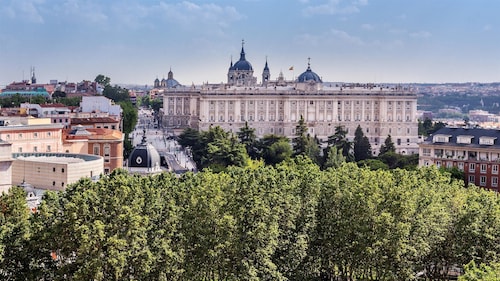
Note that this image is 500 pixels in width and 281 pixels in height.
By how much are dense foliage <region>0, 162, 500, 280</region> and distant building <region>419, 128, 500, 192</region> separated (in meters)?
25.0

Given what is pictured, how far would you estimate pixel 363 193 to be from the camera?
38281 mm

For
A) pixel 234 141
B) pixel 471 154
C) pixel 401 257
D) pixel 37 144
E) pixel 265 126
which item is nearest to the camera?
pixel 401 257

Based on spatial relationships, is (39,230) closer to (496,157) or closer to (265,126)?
(496,157)

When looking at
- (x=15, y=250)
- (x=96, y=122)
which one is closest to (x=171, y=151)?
(x=96, y=122)

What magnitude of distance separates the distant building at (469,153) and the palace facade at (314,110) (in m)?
53.3

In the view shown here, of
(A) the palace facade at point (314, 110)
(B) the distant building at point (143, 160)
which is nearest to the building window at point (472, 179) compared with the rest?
(B) the distant building at point (143, 160)

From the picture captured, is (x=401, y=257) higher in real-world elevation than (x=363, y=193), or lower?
lower

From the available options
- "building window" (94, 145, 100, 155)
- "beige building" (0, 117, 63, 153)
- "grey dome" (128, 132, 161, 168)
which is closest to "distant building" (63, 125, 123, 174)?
"building window" (94, 145, 100, 155)

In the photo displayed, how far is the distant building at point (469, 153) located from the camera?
67.6 meters

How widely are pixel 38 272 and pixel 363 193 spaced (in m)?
15.8

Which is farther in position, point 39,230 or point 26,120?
point 26,120

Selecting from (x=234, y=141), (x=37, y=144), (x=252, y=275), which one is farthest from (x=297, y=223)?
(x=234, y=141)

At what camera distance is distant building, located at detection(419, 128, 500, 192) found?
222 ft

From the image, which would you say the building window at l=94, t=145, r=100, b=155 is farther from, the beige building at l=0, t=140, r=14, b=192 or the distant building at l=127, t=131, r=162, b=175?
the beige building at l=0, t=140, r=14, b=192
